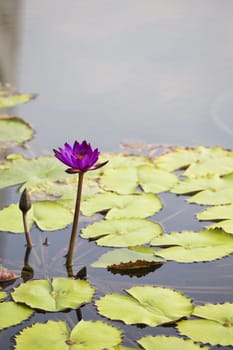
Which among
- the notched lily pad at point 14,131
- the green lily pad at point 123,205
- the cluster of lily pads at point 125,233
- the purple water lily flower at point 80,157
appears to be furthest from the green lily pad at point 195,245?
the notched lily pad at point 14,131

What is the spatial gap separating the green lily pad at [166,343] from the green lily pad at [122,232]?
1.05 feet

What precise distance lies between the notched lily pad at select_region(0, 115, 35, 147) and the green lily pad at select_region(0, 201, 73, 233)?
43cm

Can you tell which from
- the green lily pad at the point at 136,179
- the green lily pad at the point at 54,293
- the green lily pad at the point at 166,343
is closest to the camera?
the green lily pad at the point at 166,343

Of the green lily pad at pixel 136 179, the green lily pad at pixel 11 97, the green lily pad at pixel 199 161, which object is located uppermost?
the green lily pad at pixel 11 97

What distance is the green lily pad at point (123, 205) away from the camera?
4.79 ft

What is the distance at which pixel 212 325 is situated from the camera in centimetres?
107

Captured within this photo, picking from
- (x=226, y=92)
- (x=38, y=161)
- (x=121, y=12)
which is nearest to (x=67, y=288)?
(x=38, y=161)

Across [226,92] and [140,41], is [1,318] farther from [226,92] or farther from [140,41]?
[140,41]

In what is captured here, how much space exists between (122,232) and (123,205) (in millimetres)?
128

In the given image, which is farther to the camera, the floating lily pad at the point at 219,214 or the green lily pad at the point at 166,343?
the floating lily pad at the point at 219,214

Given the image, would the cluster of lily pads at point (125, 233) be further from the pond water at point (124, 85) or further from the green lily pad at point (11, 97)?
the green lily pad at point (11, 97)

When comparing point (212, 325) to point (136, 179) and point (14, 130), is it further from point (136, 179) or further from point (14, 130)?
point (14, 130)

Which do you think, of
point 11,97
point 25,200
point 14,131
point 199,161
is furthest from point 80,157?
point 11,97

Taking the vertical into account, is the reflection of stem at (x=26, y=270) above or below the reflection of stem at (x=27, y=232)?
below
